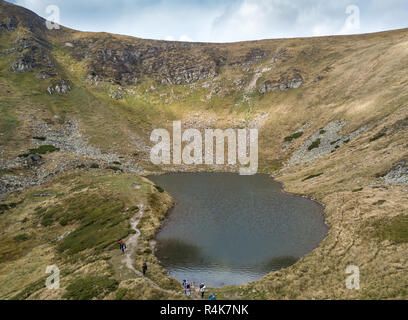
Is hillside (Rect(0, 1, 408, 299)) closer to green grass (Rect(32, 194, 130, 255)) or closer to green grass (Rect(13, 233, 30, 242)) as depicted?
green grass (Rect(13, 233, 30, 242))

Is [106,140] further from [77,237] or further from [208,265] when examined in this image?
[208,265]

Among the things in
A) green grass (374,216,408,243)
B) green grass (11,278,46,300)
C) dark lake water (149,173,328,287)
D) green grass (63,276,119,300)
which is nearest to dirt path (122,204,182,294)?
green grass (63,276,119,300)

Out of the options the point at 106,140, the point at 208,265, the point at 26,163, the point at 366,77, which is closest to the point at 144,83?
the point at 106,140

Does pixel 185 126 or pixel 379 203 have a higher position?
pixel 185 126

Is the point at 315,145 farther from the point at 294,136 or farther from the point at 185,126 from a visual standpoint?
the point at 185,126

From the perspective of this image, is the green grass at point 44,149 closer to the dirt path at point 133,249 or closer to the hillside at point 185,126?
the hillside at point 185,126

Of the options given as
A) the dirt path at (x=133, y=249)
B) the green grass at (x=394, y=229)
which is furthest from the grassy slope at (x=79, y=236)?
the green grass at (x=394, y=229)

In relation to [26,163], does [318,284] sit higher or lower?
lower

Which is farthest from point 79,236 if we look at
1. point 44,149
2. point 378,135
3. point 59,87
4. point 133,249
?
point 59,87
